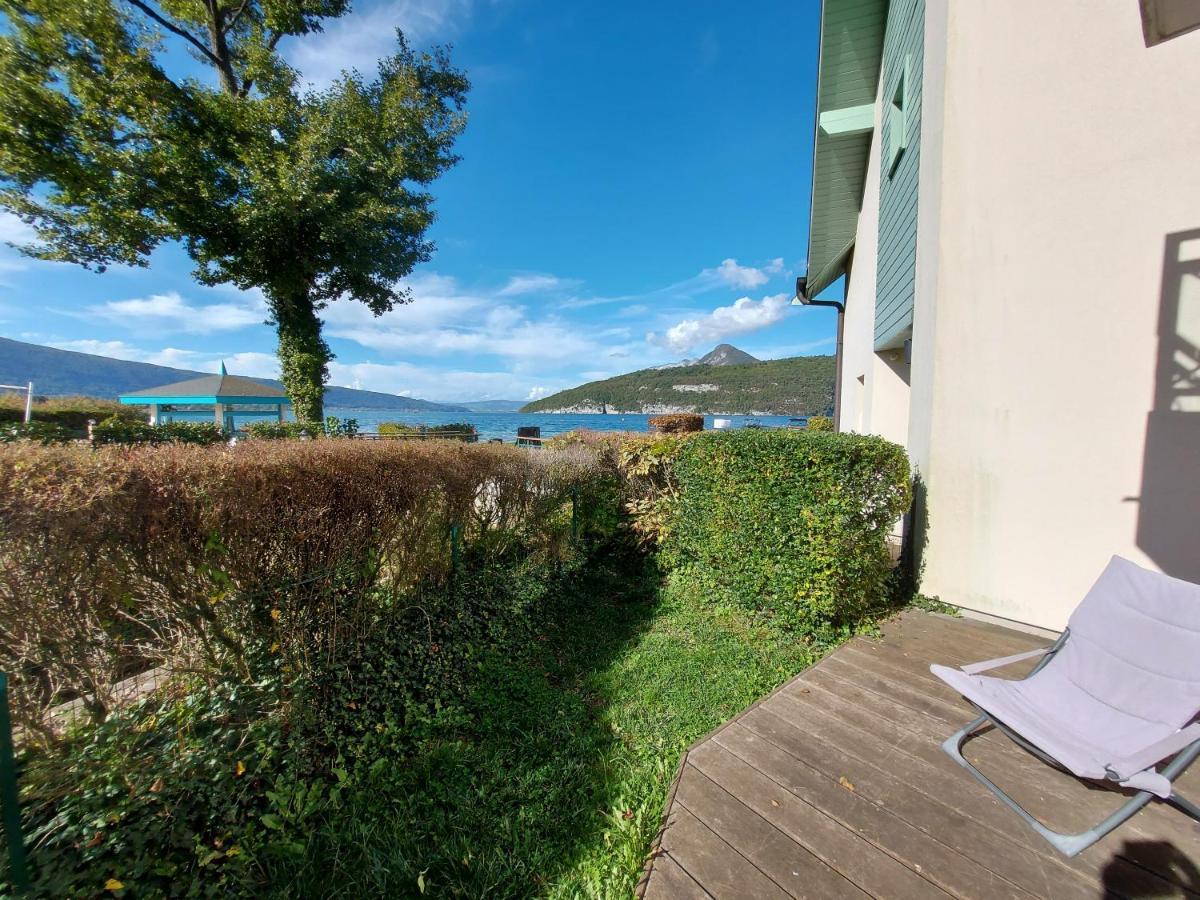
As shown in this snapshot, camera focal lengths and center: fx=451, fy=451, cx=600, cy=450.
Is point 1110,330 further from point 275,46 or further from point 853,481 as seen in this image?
point 275,46

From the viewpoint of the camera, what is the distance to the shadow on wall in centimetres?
307

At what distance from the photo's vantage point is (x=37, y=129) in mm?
10484

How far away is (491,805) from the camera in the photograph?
94.6 inches

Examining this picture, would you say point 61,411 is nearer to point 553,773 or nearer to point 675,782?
point 553,773

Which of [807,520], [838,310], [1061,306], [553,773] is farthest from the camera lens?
[838,310]

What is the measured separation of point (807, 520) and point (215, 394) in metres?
20.1

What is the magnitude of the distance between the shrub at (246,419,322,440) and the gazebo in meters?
2.70

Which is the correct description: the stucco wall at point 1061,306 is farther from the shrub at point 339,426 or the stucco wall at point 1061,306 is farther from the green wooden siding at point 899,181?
the shrub at point 339,426

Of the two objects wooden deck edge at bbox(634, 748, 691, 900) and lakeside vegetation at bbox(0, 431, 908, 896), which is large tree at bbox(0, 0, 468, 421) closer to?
lakeside vegetation at bbox(0, 431, 908, 896)

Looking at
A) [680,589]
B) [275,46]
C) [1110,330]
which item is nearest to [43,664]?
[680,589]

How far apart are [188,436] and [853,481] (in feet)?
43.8

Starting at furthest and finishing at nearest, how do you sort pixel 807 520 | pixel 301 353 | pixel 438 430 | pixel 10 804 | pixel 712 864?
pixel 438 430, pixel 301 353, pixel 807 520, pixel 712 864, pixel 10 804

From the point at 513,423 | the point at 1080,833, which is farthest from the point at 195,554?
the point at 513,423

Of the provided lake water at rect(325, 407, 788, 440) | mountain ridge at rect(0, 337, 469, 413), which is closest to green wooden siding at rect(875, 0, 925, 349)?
Answer: lake water at rect(325, 407, 788, 440)
